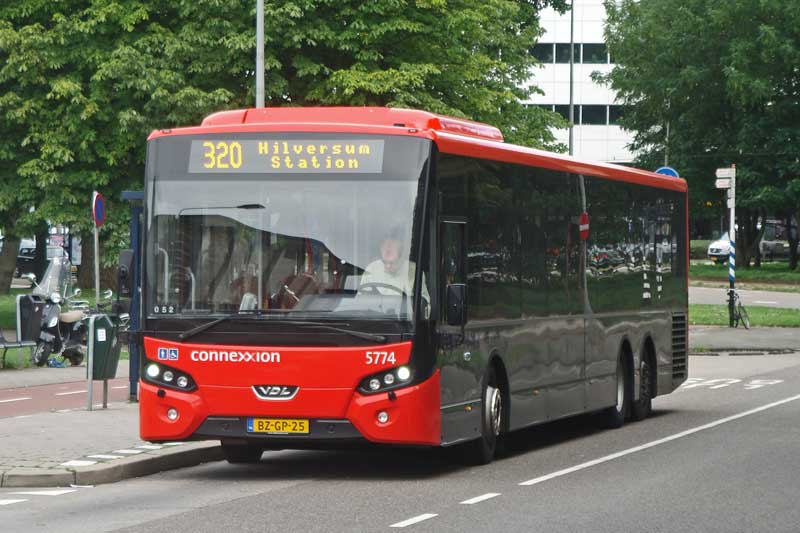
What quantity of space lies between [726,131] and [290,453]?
60280mm

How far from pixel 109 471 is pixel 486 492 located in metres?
3.12

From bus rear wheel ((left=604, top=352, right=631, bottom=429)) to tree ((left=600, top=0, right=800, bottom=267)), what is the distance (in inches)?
1942

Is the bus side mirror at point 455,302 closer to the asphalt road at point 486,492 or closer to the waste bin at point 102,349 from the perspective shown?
the asphalt road at point 486,492

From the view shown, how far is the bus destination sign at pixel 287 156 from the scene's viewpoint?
13383mm

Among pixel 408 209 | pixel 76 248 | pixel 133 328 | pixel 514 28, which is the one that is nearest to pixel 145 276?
pixel 408 209

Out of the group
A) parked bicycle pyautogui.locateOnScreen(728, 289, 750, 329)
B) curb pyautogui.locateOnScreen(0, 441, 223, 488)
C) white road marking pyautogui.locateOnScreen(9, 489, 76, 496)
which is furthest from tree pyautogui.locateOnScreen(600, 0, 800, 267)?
white road marking pyautogui.locateOnScreen(9, 489, 76, 496)

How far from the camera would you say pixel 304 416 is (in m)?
13.1

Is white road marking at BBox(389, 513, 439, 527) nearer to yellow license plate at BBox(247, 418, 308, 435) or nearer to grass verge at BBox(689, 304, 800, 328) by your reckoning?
yellow license plate at BBox(247, 418, 308, 435)

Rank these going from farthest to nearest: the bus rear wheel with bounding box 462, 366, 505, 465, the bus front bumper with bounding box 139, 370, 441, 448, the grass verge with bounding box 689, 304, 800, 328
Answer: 1. the grass verge with bounding box 689, 304, 800, 328
2. the bus rear wheel with bounding box 462, 366, 505, 465
3. the bus front bumper with bounding box 139, 370, 441, 448

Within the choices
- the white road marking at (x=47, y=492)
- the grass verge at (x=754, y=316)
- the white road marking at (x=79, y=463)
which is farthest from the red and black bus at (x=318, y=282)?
the grass verge at (x=754, y=316)

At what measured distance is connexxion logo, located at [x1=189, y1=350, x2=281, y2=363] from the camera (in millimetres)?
13188

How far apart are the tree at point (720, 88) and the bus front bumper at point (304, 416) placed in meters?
56.5

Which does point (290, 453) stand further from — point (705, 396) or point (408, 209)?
point (705, 396)

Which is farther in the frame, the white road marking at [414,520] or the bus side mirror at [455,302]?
the bus side mirror at [455,302]
